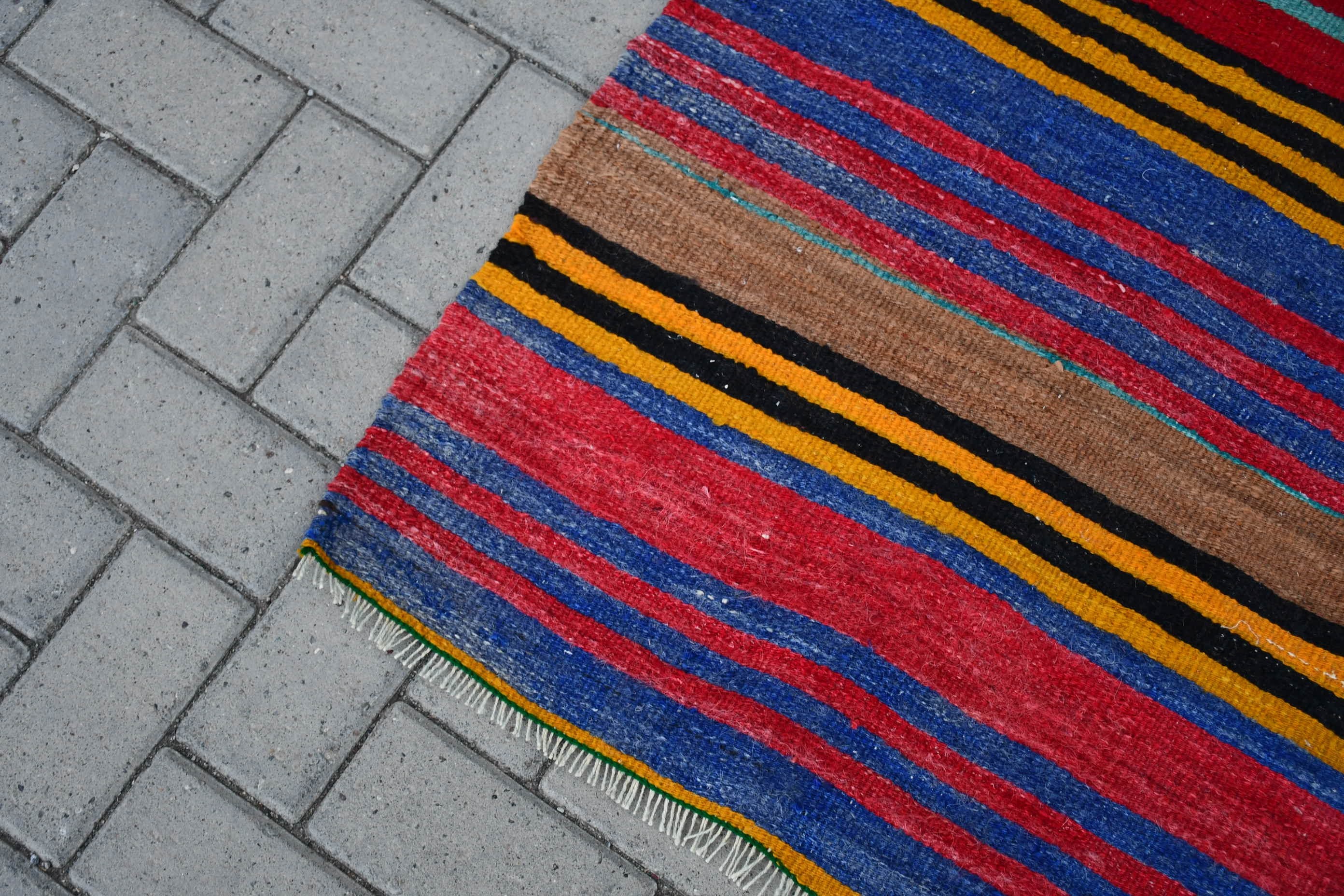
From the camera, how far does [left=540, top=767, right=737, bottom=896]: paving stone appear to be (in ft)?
3.94

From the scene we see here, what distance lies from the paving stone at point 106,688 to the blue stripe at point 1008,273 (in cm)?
93

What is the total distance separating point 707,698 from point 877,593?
258 mm

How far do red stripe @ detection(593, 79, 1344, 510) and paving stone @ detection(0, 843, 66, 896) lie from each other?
1.26 metres

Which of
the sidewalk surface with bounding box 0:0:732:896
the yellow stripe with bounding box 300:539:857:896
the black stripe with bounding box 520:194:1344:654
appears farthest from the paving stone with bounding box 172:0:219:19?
the yellow stripe with bounding box 300:539:857:896

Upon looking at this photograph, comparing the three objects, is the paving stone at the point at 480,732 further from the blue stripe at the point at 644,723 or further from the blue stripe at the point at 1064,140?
the blue stripe at the point at 1064,140

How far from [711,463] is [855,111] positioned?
56cm

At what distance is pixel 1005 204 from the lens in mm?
1334

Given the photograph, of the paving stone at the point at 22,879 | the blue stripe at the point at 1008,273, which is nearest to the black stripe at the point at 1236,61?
the blue stripe at the point at 1008,273

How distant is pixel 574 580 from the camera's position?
124 centimetres

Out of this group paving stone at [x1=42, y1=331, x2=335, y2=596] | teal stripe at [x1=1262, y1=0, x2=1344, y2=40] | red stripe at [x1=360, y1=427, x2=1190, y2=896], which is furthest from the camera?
teal stripe at [x1=1262, y1=0, x2=1344, y2=40]

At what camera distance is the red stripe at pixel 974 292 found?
1271 mm

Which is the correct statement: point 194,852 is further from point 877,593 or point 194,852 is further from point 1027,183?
point 1027,183

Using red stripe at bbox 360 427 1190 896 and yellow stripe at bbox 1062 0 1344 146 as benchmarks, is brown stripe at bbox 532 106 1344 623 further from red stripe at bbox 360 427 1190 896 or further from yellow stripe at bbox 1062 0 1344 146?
yellow stripe at bbox 1062 0 1344 146

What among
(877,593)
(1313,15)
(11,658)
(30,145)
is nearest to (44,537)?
(11,658)
